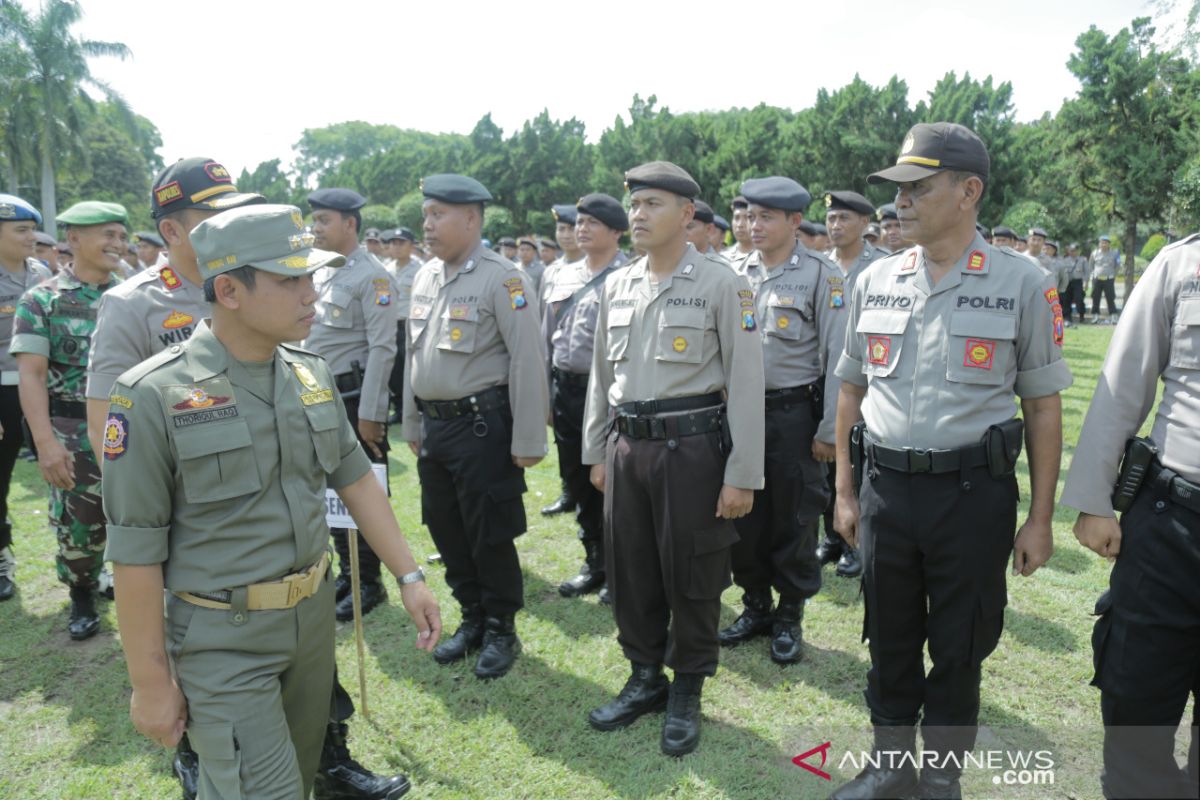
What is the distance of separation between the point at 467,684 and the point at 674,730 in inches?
45.4

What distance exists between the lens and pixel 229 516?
6.71 ft

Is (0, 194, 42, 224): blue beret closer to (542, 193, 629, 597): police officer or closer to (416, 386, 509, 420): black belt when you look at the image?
(416, 386, 509, 420): black belt

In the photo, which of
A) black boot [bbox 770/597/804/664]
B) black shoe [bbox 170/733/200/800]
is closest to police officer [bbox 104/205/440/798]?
black shoe [bbox 170/733/200/800]

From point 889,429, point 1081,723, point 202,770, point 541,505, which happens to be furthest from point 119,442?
point 541,505

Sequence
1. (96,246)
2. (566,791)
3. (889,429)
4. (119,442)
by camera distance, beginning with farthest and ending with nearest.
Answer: (96,246)
(566,791)
(889,429)
(119,442)

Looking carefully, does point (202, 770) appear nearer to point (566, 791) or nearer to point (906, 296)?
point (566, 791)

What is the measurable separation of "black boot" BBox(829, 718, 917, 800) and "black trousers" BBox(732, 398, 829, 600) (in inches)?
49.1

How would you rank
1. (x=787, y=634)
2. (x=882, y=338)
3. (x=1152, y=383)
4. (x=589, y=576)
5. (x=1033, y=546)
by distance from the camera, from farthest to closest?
(x=589, y=576), (x=787, y=634), (x=882, y=338), (x=1033, y=546), (x=1152, y=383)

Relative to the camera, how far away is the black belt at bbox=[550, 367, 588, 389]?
5.51 m

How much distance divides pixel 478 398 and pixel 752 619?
6.36 feet

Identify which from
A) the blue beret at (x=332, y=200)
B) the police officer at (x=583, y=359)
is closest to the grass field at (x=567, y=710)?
the police officer at (x=583, y=359)

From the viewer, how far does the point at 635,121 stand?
40.6 meters

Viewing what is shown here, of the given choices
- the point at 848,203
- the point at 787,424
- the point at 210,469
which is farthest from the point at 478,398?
the point at 848,203

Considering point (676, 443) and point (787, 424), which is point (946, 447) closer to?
point (676, 443)
